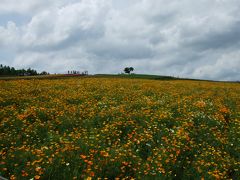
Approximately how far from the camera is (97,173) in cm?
767

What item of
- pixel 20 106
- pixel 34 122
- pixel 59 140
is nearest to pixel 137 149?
pixel 59 140

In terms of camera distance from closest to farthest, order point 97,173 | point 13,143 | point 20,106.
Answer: point 97,173 → point 13,143 → point 20,106

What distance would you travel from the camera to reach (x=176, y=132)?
35.1 feet

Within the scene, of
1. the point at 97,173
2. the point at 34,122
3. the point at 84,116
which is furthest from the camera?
the point at 84,116

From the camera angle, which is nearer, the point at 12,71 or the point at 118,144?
the point at 118,144

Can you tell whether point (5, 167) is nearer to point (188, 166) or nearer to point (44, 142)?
point (44, 142)

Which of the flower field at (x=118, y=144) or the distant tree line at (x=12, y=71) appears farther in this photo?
the distant tree line at (x=12, y=71)

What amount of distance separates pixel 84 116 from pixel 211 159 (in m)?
6.07

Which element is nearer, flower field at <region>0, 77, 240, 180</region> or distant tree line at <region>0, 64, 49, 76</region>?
flower field at <region>0, 77, 240, 180</region>

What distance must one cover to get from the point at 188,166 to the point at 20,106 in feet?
31.7

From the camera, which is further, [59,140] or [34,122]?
[34,122]

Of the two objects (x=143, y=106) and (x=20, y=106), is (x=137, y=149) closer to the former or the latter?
(x=143, y=106)

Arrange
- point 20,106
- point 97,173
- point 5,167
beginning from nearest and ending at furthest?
point 97,173, point 5,167, point 20,106

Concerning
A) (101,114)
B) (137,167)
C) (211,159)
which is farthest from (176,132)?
(101,114)
